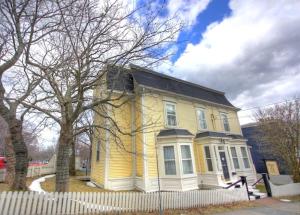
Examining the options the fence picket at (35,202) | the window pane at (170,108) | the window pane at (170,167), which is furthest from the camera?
the window pane at (170,108)

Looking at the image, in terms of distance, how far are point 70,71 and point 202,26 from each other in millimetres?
6125

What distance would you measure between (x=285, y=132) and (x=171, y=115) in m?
8.80

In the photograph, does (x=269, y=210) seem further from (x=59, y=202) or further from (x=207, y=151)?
(x=59, y=202)

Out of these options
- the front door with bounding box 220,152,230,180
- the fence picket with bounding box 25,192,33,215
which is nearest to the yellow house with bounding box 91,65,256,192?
the front door with bounding box 220,152,230,180

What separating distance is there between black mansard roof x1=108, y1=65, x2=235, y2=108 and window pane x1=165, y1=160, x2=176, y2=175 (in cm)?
530

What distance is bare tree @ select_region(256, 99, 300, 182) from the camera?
14.7 m

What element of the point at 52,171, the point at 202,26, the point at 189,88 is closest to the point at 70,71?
the point at 202,26

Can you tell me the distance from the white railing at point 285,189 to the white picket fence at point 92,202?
549cm

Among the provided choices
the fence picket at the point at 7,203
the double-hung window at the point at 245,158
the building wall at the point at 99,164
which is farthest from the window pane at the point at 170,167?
the fence picket at the point at 7,203

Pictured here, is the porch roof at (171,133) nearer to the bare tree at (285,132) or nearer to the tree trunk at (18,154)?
the bare tree at (285,132)

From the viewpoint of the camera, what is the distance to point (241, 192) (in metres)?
11.2

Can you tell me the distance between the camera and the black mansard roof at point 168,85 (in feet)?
46.6

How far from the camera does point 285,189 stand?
43.3 ft

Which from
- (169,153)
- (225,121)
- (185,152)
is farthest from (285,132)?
(169,153)
